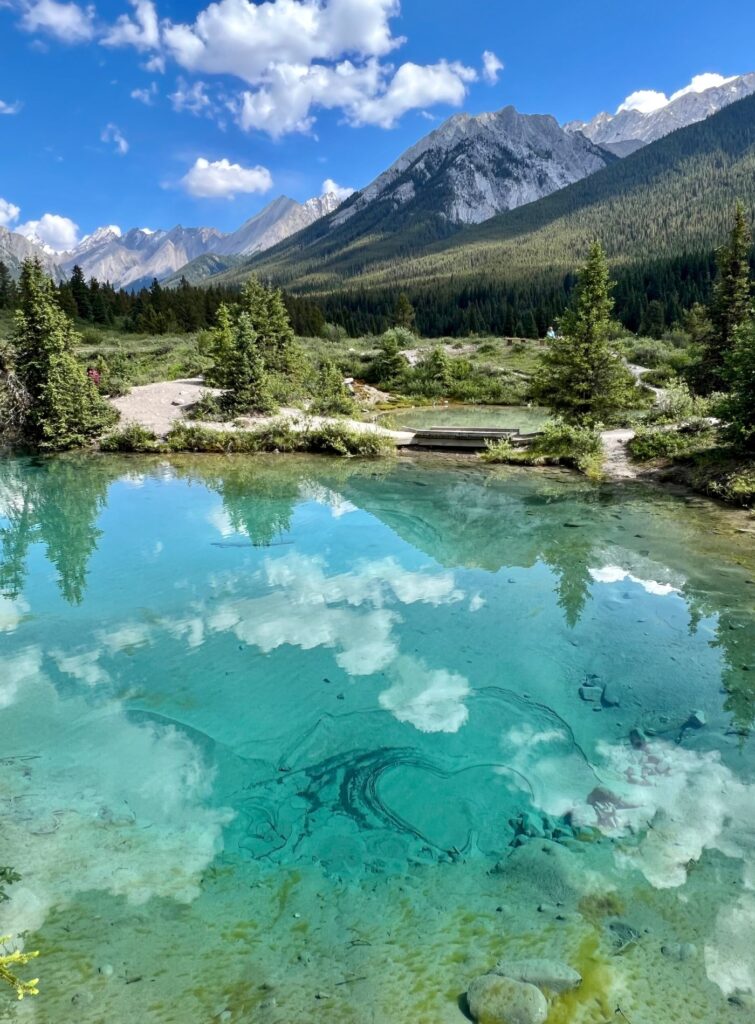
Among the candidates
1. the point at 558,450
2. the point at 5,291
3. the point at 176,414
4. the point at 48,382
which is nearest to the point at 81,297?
the point at 5,291

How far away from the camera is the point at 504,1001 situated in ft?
13.6

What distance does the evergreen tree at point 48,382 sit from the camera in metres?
28.2

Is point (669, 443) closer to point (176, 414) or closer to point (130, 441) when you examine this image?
point (130, 441)

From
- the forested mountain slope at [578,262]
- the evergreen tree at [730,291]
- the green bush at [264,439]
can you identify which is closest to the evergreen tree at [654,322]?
the forested mountain slope at [578,262]

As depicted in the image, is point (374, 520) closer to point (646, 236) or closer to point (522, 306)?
point (522, 306)

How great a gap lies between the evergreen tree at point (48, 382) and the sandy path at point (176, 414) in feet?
6.37

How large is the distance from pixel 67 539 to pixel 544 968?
49.2 ft

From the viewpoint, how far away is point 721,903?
490 centimetres

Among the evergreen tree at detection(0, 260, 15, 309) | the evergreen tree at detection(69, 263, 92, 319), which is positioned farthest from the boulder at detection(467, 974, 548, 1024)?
the evergreen tree at detection(69, 263, 92, 319)

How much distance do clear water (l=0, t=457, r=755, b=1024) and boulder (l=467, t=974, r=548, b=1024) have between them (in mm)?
110

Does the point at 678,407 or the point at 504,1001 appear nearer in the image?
the point at 504,1001

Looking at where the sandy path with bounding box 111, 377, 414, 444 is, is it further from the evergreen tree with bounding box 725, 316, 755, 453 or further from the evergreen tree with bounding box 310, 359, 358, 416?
the evergreen tree with bounding box 725, 316, 755, 453

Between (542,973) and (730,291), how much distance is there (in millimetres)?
33732

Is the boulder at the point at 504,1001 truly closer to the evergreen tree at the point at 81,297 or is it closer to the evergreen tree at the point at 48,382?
the evergreen tree at the point at 48,382
